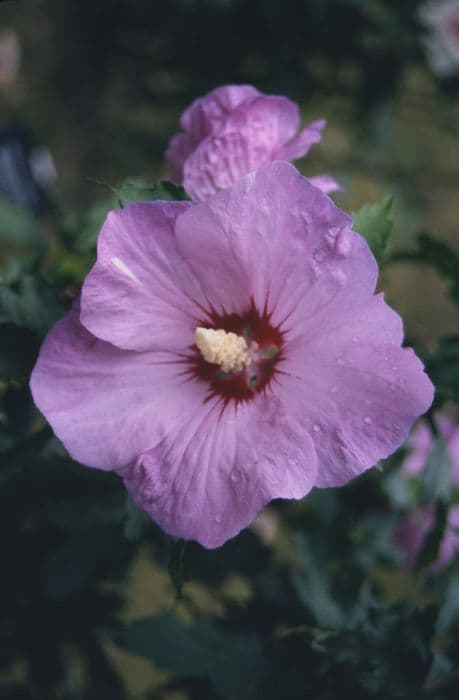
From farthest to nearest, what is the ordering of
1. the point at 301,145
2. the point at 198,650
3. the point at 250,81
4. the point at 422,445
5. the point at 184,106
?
the point at 184,106 < the point at 250,81 < the point at 422,445 < the point at 198,650 < the point at 301,145

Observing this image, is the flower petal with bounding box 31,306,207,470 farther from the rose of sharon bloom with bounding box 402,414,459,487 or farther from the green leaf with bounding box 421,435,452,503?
the rose of sharon bloom with bounding box 402,414,459,487

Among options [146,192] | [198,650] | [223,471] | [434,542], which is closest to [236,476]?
[223,471]

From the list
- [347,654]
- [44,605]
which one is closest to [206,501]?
[347,654]

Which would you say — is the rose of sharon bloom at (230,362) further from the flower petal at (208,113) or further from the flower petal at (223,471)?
the flower petal at (208,113)

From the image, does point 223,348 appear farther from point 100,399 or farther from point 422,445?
point 422,445

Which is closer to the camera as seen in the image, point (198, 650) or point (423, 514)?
point (198, 650)

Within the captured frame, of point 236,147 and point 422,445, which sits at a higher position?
point 236,147

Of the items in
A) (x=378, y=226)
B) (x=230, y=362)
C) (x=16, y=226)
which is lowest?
(x=16, y=226)
